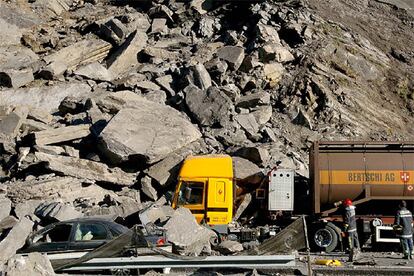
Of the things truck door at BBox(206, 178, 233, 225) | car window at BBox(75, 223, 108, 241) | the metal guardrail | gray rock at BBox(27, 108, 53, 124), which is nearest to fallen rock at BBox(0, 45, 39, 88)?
gray rock at BBox(27, 108, 53, 124)

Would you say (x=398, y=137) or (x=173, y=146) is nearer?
(x=173, y=146)

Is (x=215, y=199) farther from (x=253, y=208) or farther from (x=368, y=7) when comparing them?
(x=368, y=7)

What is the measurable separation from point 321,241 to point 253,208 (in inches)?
88.1

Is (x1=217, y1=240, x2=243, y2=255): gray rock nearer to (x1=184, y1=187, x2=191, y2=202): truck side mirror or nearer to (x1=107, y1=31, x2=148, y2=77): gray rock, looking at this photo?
(x1=184, y1=187, x2=191, y2=202): truck side mirror

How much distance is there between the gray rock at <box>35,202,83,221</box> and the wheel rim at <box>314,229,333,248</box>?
6.42 m

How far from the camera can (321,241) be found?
15.3m

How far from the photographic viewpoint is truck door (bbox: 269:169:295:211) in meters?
16.0

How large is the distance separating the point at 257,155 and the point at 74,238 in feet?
25.9

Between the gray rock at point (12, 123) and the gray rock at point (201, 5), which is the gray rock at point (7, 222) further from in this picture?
the gray rock at point (201, 5)

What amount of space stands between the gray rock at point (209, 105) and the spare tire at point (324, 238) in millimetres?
6921

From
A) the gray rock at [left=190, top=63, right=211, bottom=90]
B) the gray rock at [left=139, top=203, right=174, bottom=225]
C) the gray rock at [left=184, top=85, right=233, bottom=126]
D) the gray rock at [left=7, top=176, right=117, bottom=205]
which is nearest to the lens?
the gray rock at [left=139, top=203, right=174, bottom=225]

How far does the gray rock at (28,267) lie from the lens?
27.7 ft

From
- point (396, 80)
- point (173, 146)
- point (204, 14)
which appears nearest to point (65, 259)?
point (173, 146)

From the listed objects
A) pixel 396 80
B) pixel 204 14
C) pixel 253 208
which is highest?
pixel 204 14
